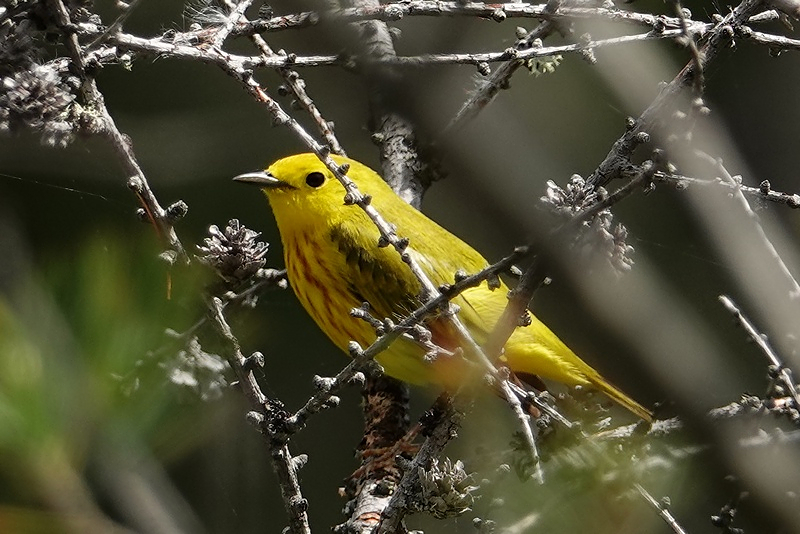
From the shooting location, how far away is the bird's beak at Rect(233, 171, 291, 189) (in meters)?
2.79

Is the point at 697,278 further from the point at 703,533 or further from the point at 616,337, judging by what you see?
the point at 616,337

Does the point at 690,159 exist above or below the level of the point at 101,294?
above

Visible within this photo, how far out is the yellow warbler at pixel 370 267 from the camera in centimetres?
272

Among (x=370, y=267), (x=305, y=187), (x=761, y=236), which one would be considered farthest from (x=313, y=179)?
(x=761, y=236)

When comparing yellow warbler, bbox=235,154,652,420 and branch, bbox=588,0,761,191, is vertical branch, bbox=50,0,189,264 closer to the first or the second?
branch, bbox=588,0,761,191

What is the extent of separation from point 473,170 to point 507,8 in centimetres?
149

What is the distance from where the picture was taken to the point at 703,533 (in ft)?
13.4

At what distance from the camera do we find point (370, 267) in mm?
2742

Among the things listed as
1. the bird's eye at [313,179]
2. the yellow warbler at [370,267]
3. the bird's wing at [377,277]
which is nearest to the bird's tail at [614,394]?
the yellow warbler at [370,267]

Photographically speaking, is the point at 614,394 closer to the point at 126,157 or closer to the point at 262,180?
the point at 262,180

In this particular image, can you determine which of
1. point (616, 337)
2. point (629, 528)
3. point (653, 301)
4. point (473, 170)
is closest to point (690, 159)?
point (629, 528)

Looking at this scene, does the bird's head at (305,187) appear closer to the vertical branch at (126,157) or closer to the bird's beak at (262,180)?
the bird's beak at (262,180)

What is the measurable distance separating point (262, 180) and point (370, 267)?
1.30ft

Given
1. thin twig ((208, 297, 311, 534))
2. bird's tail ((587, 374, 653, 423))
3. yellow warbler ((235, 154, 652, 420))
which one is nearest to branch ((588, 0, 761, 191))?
thin twig ((208, 297, 311, 534))
